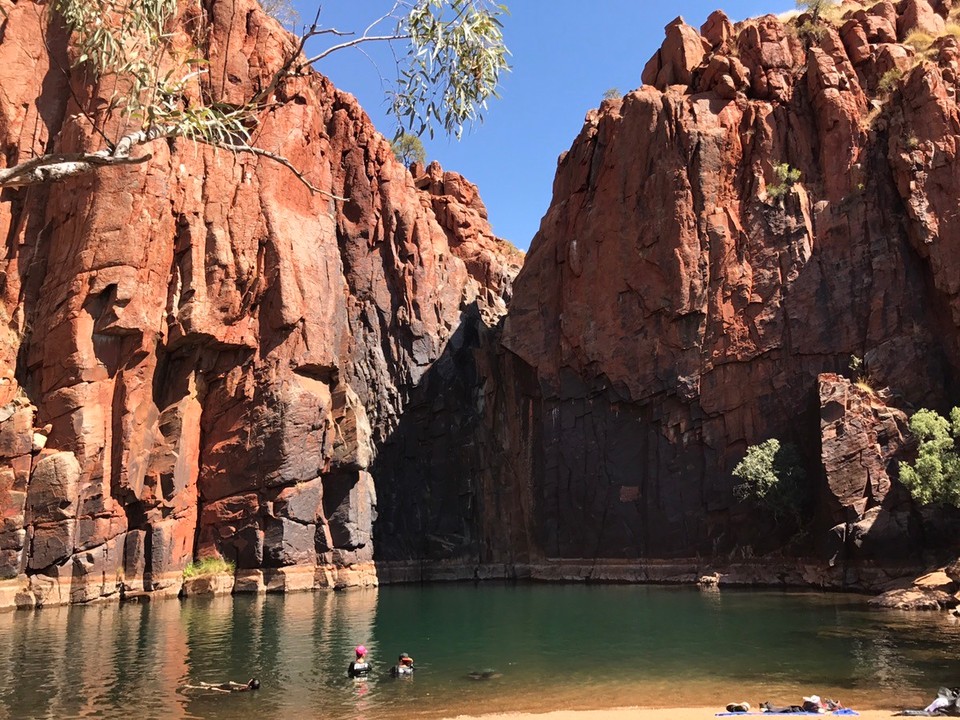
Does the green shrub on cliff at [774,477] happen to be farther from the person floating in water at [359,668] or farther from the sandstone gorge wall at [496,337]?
the person floating in water at [359,668]

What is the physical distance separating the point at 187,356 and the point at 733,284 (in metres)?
37.7

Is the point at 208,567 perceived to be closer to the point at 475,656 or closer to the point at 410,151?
the point at 475,656

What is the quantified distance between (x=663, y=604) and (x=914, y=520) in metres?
14.0

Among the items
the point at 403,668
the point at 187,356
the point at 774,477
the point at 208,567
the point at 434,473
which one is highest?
the point at 187,356

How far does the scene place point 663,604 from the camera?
37281mm

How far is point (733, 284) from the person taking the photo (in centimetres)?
5494

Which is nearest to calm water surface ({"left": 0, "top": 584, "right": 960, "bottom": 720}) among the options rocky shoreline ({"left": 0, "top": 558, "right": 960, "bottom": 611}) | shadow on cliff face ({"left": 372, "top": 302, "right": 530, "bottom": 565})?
rocky shoreline ({"left": 0, "top": 558, "right": 960, "bottom": 611})

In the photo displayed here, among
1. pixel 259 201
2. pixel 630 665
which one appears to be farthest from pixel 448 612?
pixel 259 201

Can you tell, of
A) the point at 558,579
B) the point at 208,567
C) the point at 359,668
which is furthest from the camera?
the point at 558,579

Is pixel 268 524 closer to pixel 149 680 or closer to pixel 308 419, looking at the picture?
pixel 308 419

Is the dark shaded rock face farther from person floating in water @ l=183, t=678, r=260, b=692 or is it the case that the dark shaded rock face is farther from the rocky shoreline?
person floating in water @ l=183, t=678, r=260, b=692

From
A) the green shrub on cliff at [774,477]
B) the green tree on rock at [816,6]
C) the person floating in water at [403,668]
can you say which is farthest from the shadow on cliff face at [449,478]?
the person floating in water at [403,668]

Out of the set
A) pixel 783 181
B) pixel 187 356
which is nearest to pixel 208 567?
pixel 187 356

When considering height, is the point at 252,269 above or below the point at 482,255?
below
